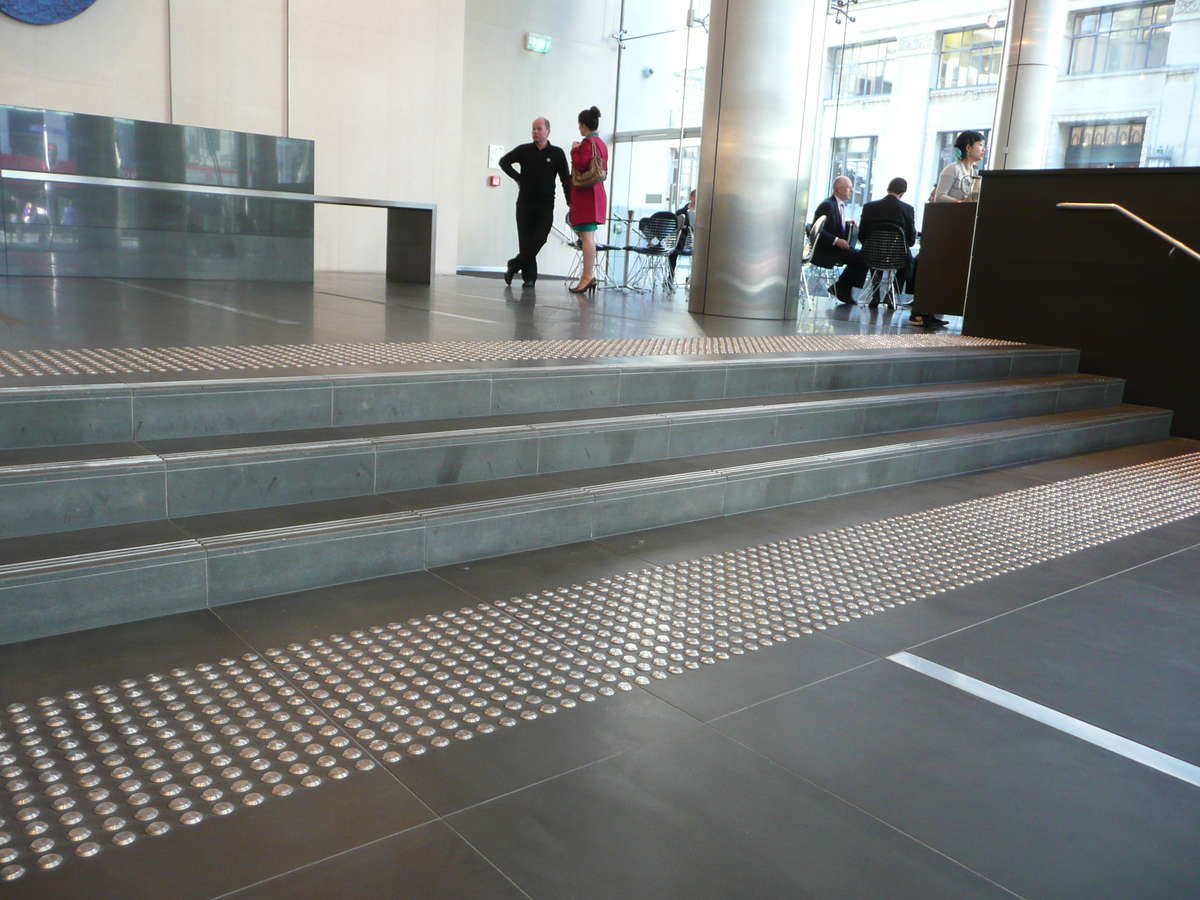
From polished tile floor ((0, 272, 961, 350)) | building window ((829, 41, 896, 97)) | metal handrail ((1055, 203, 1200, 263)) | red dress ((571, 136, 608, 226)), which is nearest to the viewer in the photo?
polished tile floor ((0, 272, 961, 350))

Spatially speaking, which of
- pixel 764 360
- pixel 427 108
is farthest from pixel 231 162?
pixel 764 360

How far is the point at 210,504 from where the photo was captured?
2.55m

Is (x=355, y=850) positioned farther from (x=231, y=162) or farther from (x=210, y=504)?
(x=231, y=162)

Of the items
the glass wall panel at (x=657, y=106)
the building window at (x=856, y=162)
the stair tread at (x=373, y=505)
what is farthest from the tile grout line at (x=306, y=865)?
the building window at (x=856, y=162)

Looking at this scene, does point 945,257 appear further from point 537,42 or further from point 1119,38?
point 537,42

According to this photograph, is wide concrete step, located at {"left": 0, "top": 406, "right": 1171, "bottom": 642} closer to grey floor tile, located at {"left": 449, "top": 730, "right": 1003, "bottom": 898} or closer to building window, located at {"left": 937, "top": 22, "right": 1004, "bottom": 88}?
grey floor tile, located at {"left": 449, "top": 730, "right": 1003, "bottom": 898}

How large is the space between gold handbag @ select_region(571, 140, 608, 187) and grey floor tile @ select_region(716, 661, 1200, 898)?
6518mm

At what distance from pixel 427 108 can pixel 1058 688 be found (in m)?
11.0

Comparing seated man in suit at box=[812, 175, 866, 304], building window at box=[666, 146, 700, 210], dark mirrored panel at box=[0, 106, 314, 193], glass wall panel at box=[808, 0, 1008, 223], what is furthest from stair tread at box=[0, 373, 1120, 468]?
building window at box=[666, 146, 700, 210]

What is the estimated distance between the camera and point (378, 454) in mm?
2859

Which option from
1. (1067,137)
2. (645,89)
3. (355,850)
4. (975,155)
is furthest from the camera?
(645,89)

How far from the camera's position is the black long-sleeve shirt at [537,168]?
328 inches

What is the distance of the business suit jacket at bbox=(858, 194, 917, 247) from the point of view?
875 centimetres

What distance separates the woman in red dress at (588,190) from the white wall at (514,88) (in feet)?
17.8
